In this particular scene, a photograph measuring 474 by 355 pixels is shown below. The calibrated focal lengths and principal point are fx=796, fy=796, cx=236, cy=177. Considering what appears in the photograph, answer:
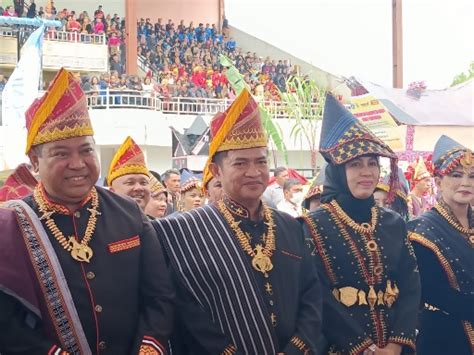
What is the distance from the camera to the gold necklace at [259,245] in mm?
3795

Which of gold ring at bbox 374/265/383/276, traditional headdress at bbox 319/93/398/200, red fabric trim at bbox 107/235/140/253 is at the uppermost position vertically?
traditional headdress at bbox 319/93/398/200

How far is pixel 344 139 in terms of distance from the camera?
14.2 feet

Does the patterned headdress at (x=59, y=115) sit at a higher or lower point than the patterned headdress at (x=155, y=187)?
higher

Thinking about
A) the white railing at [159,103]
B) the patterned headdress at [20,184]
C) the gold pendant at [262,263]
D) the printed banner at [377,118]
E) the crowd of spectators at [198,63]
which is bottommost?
the gold pendant at [262,263]

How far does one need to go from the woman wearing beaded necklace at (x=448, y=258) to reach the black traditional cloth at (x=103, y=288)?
1.83m

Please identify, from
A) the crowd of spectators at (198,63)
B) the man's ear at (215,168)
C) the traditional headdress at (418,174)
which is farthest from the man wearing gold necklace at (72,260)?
the crowd of spectators at (198,63)

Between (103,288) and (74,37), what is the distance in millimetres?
23080

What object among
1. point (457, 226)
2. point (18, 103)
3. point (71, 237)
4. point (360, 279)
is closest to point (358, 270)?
point (360, 279)

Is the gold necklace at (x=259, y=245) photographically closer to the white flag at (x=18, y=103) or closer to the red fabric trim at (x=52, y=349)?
the red fabric trim at (x=52, y=349)

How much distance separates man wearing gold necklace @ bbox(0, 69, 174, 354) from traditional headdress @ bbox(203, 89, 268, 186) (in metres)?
0.60

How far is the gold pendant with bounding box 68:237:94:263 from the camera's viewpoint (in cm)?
338

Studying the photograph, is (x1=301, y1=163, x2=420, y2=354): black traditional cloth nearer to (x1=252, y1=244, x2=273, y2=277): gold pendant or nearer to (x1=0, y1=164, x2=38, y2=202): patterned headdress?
(x1=252, y1=244, x2=273, y2=277): gold pendant

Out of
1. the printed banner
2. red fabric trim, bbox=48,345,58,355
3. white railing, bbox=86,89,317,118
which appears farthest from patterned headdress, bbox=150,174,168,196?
the printed banner

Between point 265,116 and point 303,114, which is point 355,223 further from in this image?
point 303,114
